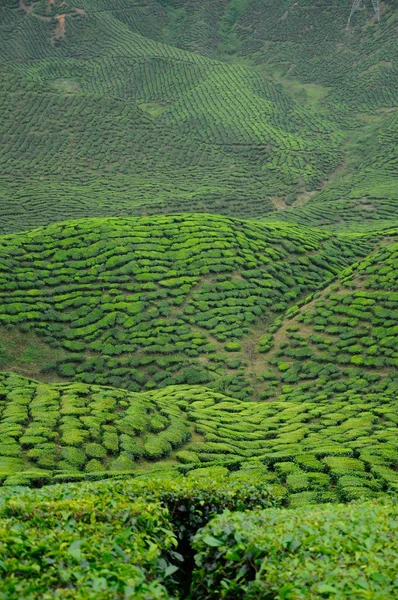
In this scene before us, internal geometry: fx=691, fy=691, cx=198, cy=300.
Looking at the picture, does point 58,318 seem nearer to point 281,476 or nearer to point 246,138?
point 281,476

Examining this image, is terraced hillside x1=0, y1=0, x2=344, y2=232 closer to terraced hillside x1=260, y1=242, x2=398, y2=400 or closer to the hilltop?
the hilltop

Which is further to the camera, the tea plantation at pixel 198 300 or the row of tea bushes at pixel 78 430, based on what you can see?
the row of tea bushes at pixel 78 430

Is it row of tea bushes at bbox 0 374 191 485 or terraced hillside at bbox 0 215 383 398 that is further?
terraced hillside at bbox 0 215 383 398

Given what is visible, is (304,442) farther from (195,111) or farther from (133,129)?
(195,111)

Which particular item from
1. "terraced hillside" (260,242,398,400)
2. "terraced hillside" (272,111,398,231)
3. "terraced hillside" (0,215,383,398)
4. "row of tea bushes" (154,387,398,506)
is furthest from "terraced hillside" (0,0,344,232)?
"row of tea bushes" (154,387,398,506)

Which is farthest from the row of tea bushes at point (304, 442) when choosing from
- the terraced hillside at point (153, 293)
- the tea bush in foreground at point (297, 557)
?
the tea bush in foreground at point (297, 557)

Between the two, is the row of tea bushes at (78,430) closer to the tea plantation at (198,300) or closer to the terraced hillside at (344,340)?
the tea plantation at (198,300)

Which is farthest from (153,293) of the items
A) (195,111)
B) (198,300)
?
(195,111)
